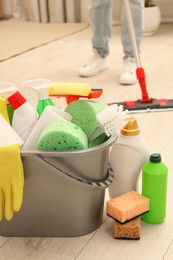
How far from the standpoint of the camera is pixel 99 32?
2.41 meters

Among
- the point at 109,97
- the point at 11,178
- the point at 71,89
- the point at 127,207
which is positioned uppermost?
the point at 71,89

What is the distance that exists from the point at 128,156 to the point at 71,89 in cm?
22

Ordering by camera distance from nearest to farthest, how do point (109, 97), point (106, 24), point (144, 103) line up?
1. point (144, 103)
2. point (109, 97)
3. point (106, 24)

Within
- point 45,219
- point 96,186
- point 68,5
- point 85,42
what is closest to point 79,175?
point 96,186

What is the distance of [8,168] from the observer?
106 cm

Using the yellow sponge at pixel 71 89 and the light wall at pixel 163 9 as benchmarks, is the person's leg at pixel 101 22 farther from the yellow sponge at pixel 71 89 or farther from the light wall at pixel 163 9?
the light wall at pixel 163 9

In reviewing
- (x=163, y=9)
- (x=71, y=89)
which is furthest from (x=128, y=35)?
(x=163, y=9)

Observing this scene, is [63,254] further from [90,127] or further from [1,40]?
[1,40]

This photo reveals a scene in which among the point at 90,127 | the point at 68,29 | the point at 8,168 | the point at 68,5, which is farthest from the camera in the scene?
the point at 68,5

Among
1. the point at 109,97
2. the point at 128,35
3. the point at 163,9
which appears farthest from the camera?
the point at 163,9

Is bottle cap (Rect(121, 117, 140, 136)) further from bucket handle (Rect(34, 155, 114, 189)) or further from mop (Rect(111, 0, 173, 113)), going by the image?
mop (Rect(111, 0, 173, 113))

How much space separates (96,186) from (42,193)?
13 centimetres

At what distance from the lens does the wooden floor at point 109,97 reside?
1128mm

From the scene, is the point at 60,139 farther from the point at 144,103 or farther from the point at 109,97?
the point at 109,97
